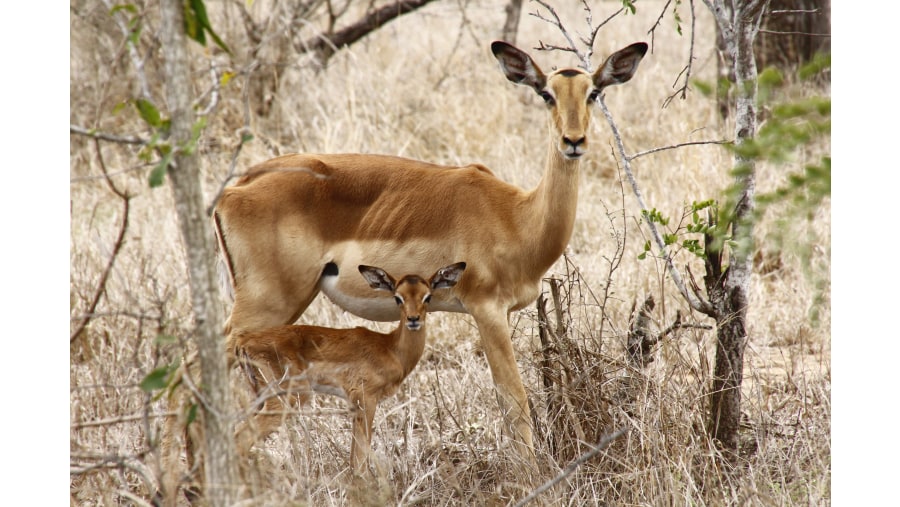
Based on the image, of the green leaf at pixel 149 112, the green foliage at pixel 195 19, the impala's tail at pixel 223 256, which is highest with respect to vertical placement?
the green foliage at pixel 195 19

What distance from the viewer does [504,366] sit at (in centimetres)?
414

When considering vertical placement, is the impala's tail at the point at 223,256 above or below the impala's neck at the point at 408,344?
above

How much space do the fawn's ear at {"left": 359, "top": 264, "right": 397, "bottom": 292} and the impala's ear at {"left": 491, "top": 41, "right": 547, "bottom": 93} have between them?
99 centimetres

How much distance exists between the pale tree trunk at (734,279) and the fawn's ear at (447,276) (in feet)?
3.32

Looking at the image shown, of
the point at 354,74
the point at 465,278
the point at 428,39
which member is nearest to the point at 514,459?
the point at 465,278

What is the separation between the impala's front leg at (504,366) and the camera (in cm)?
405

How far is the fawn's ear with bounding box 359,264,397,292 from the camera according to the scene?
4.06 meters

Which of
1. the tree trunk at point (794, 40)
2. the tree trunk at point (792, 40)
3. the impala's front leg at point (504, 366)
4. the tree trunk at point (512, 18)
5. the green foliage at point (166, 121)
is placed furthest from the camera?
the tree trunk at point (512, 18)

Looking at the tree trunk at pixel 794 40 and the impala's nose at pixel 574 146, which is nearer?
the impala's nose at pixel 574 146

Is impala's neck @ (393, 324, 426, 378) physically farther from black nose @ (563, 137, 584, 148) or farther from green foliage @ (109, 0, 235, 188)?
green foliage @ (109, 0, 235, 188)

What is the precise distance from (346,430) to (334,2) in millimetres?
6722

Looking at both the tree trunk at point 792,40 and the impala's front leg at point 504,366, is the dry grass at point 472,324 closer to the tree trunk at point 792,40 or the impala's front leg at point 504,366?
the impala's front leg at point 504,366

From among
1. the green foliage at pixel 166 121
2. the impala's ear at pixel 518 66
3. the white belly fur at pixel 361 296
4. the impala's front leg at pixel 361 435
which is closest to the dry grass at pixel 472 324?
the impala's front leg at pixel 361 435

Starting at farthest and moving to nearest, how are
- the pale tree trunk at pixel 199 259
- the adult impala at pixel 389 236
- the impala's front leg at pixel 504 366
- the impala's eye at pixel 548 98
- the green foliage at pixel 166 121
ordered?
the adult impala at pixel 389 236 < the impala's front leg at pixel 504 366 < the impala's eye at pixel 548 98 < the pale tree trunk at pixel 199 259 < the green foliage at pixel 166 121
